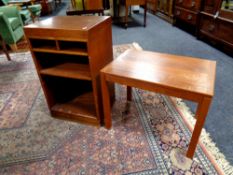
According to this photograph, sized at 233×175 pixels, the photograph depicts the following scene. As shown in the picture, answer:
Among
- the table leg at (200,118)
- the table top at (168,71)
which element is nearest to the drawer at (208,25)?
the table top at (168,71)

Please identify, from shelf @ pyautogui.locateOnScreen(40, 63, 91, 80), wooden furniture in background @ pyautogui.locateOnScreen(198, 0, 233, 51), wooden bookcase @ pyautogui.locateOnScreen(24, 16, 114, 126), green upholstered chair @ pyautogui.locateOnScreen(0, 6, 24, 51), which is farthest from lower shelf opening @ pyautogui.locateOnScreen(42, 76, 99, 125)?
wooden furniture in background @ pyautogui.locateOnScreen(198, 0, 233, 51)

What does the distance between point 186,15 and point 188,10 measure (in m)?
0.10

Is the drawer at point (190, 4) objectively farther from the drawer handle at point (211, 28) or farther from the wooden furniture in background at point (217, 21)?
the drawer handle at point (211, 28)

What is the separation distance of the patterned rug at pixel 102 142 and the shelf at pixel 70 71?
0.44 m

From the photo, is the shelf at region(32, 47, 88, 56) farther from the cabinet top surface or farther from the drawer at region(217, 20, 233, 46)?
the drawer at region(217, 20, 233, 46)

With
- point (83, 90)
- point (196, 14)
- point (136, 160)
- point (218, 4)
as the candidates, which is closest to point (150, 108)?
point (136, 160)

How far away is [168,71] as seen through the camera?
1118 mm

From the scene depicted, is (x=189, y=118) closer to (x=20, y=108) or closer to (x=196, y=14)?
(x=20, y=108)

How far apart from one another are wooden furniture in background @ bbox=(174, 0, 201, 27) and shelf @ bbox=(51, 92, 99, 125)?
2392 mm

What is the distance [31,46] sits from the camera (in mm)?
1213

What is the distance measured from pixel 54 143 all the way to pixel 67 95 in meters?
0.50

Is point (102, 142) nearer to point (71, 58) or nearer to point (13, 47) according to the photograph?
point (71, 58)

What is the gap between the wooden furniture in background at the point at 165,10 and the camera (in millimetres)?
3920

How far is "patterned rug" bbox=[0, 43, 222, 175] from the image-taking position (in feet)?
3.67
